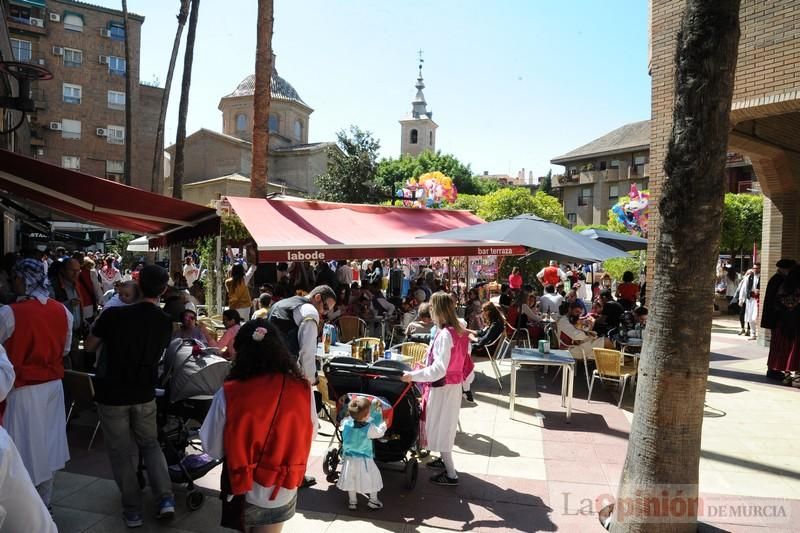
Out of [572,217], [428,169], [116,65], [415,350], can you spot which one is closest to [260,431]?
[415,350]

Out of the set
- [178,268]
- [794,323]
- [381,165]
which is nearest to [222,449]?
[794,323]

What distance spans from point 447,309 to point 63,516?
3.35 m

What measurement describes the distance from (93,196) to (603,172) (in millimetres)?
52875

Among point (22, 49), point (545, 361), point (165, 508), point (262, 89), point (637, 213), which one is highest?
point (22, 49)

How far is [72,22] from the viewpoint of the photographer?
3728 cm

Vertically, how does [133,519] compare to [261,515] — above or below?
below

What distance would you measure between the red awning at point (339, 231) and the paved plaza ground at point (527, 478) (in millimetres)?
3338

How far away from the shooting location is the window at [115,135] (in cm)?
3847

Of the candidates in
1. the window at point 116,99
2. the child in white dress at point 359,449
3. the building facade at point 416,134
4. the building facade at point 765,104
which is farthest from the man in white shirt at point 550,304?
the building facade at point 416,134

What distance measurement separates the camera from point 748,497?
4.68 m

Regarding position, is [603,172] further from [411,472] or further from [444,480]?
[411,472]

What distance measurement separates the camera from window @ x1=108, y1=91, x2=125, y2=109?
1527 inches

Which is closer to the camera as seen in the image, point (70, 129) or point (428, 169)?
point (70, 129)

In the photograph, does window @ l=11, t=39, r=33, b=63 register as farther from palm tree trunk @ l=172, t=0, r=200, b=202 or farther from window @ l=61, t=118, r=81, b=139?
palm tree trunk @ l=172, t=0, r=200, b=202
